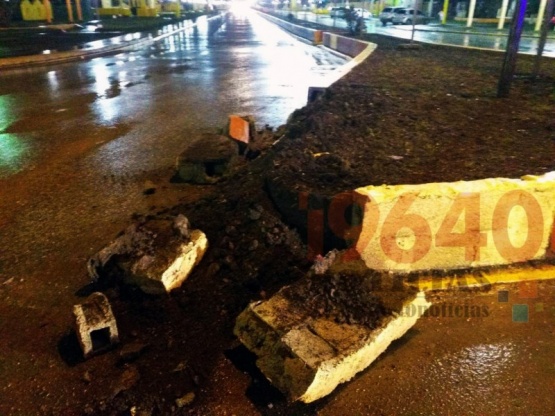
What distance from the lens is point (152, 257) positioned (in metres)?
3.01

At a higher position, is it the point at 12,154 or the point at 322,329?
the point at 322,329

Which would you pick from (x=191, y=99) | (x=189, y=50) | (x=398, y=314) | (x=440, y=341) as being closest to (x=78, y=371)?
(x=398, y=314)

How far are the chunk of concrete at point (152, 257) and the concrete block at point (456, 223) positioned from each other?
4.09 ft

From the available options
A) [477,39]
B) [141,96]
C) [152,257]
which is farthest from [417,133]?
[477,39]

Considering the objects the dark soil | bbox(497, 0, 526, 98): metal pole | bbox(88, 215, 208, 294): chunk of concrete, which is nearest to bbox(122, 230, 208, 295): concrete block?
bbox(88, 215, 208, 294): chunk of concrete

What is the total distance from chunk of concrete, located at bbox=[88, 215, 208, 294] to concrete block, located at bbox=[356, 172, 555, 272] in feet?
4.09

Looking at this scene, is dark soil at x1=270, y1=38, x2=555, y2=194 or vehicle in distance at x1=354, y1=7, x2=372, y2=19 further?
vehicle in distance at x1=354, y1=7, x2=372, y2=19

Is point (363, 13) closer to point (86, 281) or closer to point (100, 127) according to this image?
point (100, 127)

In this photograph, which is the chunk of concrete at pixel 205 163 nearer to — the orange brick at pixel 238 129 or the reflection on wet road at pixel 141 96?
the orange brick at pixel 238 129

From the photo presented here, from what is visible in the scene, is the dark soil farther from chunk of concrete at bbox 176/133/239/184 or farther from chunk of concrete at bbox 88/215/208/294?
chunk of concrete at bbox 88/215/208/294

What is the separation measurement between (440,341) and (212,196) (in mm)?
2636

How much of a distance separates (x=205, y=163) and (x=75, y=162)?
2.04 m

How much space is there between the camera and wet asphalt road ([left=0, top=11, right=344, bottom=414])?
2.78m

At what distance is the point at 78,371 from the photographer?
7.91 ft
